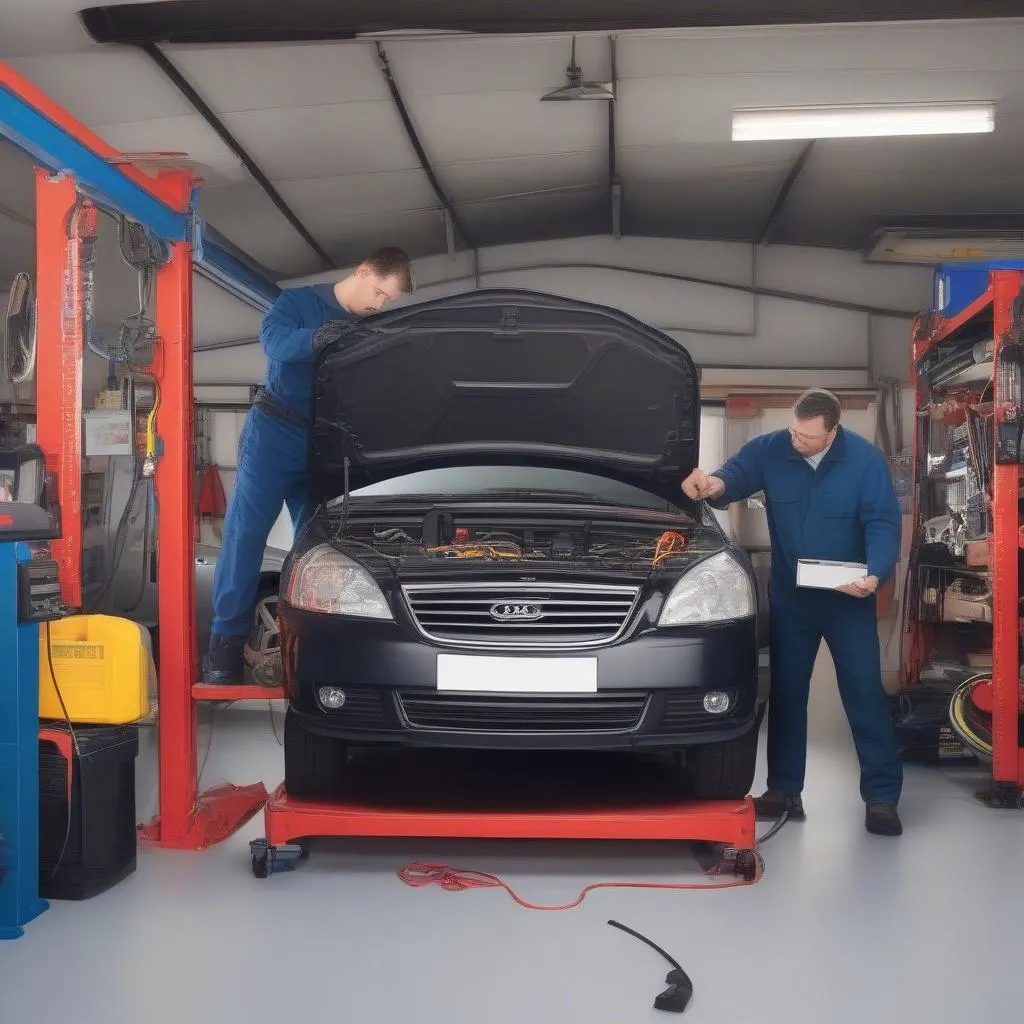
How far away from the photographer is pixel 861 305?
9.16 meters

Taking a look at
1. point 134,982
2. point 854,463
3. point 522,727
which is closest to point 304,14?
point 854,463

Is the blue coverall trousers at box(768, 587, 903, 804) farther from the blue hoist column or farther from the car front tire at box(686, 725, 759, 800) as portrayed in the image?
the blue hoist column

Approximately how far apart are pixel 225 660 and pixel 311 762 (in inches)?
23.3

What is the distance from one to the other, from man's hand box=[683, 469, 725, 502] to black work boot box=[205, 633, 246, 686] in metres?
1.50

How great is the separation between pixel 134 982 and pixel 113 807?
2.31 ft

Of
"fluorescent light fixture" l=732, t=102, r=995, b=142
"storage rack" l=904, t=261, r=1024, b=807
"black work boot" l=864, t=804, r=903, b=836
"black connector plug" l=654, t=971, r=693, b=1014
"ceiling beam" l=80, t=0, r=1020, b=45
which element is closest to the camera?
"black connector plug" l=654, t=971, r=693, b=1014

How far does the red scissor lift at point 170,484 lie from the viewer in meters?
2.87

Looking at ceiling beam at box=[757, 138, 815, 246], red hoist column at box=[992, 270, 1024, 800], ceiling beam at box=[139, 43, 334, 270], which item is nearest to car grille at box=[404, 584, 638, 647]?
red hoist column at box=[992, 270, 1024, 800]

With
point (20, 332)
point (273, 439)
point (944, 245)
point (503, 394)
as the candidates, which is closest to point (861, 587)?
point (503, 394)

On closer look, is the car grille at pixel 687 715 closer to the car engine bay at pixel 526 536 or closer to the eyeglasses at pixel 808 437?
the car engine bay at pixel 526 536

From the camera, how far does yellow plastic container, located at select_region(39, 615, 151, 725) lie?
2.88 metres

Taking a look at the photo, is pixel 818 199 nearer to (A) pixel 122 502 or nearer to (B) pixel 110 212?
(A) pixel 122 502

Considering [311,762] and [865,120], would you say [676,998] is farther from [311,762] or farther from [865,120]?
[865,120]

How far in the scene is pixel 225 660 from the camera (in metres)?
3.50
